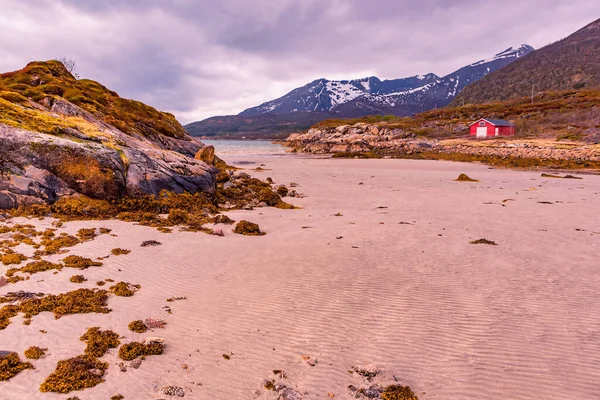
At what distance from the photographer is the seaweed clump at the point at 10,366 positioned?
14.8ft

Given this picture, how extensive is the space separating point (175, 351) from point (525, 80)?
24308 cm

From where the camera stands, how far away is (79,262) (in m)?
8.58

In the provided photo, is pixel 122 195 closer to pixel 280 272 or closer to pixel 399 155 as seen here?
pixel 280 272

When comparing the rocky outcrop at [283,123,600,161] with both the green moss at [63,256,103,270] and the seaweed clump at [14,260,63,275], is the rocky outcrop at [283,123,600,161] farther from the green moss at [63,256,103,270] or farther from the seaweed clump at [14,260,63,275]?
the seaweed clump at [14,260,63,275]

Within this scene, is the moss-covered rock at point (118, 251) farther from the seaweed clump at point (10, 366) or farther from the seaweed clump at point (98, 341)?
the seaweed clump at point (10, 366)

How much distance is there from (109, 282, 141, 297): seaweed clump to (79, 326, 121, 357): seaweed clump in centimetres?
144

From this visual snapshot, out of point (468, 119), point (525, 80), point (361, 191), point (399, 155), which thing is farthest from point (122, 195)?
point (525, 80)

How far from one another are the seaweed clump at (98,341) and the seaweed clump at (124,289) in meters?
1.44

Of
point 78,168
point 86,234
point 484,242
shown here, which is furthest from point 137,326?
point 484,242

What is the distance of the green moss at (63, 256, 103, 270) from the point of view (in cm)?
845

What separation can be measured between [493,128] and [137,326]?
8702 centimetres

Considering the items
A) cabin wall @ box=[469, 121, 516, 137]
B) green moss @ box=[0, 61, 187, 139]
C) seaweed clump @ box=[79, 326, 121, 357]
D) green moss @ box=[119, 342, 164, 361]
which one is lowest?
green moss @ box=[119, 342, 164, 361]

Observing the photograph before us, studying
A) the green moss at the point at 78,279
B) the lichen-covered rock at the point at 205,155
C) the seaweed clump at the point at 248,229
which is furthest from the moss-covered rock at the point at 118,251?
the lichen-covered rock at the point at 205,155

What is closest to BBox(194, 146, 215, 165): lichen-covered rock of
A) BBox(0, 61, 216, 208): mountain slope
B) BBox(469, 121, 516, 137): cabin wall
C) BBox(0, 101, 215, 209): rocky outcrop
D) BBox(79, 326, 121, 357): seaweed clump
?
BBox(0, 61, 216, 208): mountain slope
